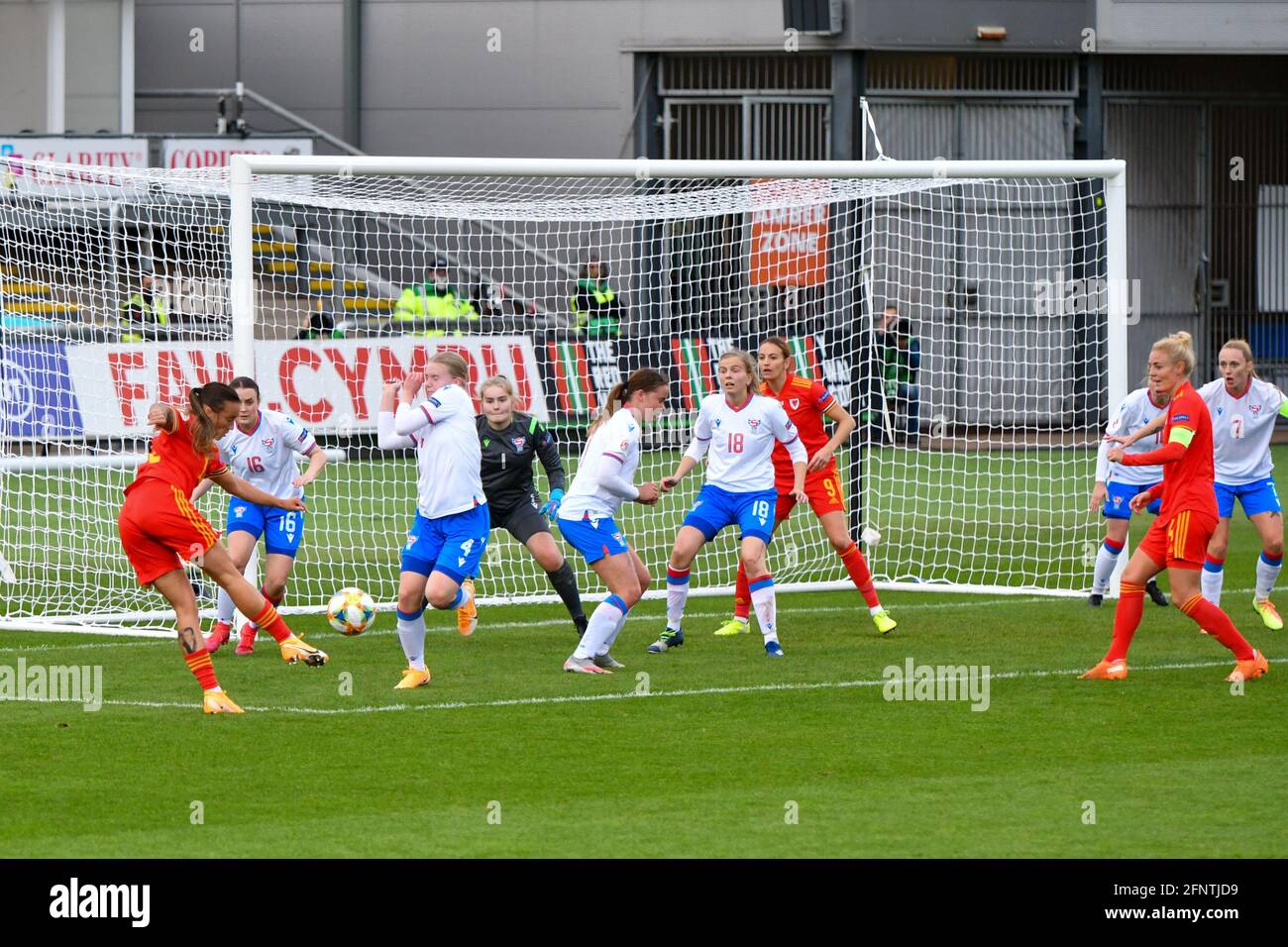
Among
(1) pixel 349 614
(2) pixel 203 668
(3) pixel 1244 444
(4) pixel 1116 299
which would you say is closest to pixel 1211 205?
(4) pixel 1116 299

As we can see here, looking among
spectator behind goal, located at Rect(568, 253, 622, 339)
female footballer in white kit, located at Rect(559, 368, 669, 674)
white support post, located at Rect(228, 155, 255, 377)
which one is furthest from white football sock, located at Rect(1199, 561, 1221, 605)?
spectator behind goal, located at Rect(568, 253, 622, 339)

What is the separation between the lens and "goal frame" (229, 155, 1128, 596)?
12.1 metres

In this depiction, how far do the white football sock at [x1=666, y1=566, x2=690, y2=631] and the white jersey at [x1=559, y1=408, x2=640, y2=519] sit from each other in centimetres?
100

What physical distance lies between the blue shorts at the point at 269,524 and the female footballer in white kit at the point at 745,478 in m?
2.39

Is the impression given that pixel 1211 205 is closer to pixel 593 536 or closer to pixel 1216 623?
pixel 1216 623

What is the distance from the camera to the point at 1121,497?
13148mm

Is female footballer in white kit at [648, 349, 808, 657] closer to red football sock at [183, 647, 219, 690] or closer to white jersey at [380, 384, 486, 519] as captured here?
white jersey at [380, 384, 486, 519]

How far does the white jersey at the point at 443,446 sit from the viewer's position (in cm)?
1022

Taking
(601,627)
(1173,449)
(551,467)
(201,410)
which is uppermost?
(201,410)

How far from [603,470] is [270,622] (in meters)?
2.05

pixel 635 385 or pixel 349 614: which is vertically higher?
pixel 635 385

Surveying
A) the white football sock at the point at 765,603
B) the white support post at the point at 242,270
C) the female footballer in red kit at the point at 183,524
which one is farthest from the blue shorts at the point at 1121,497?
the female footballer in red kit at the point at 183,524

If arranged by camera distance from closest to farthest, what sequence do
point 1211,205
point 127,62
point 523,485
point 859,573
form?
point 523,485
point 859,573
point 127,62
point 1211,205
